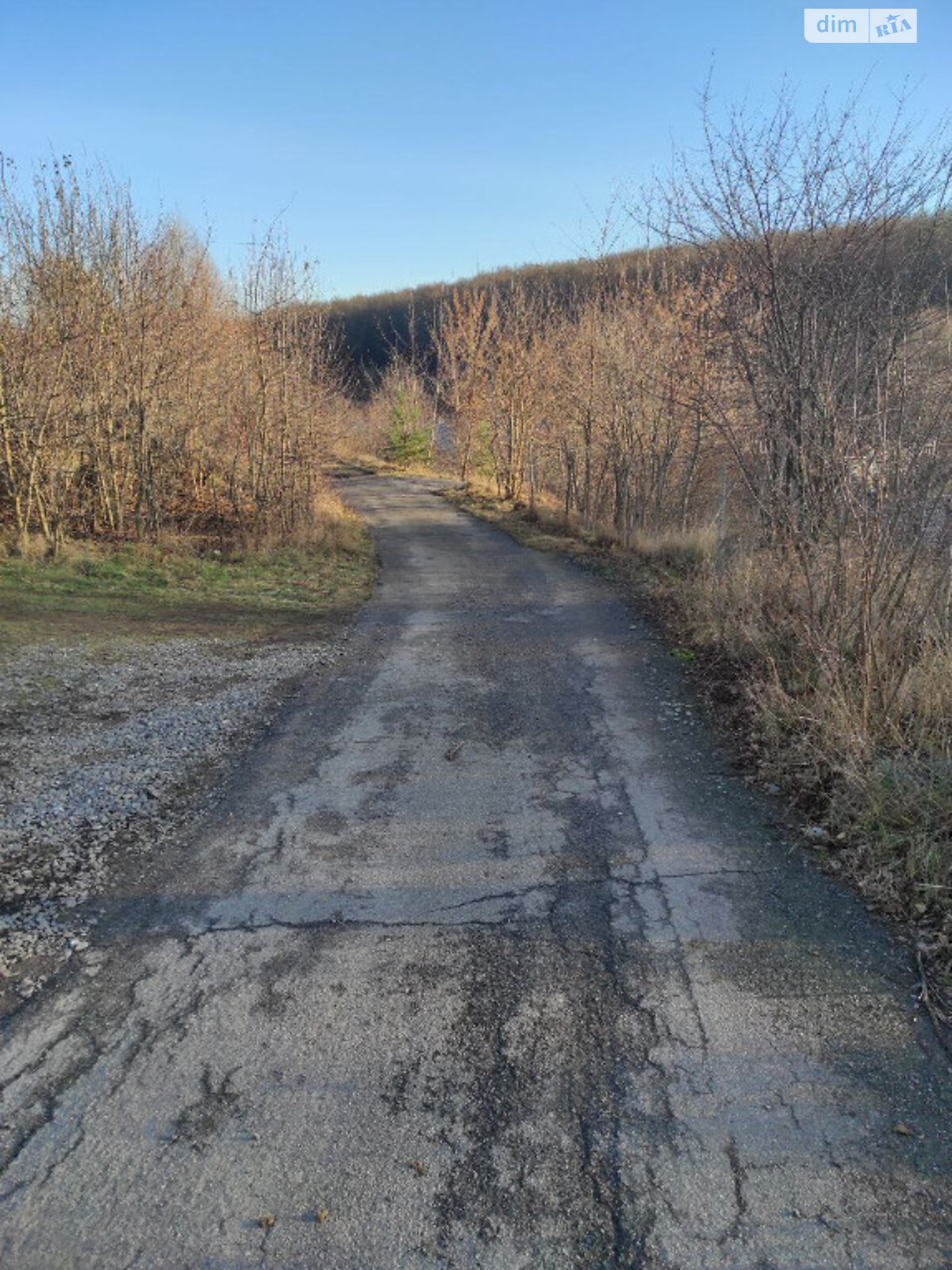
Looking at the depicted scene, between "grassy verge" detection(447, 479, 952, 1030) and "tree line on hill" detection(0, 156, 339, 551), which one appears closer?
"grassy verge" detection(447, 479, 952, 1030)

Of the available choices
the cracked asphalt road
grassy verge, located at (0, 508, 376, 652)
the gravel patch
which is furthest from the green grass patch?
the cracked asphalt road

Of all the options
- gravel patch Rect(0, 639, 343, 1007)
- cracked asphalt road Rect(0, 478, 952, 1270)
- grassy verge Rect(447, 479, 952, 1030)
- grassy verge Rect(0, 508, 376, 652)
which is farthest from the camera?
grassy verge Rect(0, 508, 376, 652)

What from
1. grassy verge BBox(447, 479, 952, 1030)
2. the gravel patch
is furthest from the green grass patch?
grassy verge BBox(447, 479, 952, 1030)

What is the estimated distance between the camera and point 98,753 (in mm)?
5641

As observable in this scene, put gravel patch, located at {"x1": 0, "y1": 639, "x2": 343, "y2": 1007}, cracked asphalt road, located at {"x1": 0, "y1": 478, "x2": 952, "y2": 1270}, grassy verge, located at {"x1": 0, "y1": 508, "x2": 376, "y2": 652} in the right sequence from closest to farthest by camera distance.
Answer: cracked asphalt road, located at {"x1": 0, "y1": 478, "x2": 952, "y2": 1270} < gravel patch, located at {"x1": 0, "y1": 639, "x2": 343, "y2": 1007} < grassy verge, located at {"x1": 0, "y1": 508, "x2": 376, "y2": 652}

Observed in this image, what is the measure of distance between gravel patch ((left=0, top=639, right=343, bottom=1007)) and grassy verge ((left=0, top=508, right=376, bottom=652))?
86 cm

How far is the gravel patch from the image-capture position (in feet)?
12.4

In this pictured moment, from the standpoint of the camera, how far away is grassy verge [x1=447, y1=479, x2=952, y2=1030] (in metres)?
3.66

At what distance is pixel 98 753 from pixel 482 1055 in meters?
3.82

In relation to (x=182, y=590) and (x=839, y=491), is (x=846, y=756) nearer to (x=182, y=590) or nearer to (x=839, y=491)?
(x=839, y=491)

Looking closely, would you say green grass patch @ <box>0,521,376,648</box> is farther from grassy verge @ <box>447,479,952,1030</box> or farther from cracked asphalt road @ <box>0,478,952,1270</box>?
cracked asphalt road @ <box>0,478,952,1270</box>

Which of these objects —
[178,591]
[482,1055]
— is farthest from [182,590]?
[482,1055]

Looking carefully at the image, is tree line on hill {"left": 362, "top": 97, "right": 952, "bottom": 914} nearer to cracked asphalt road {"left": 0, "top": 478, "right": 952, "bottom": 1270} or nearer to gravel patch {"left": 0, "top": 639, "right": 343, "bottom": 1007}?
cracked asphalt road {"left": 0, "top": 478, "right": 952, "bottom": 1270}

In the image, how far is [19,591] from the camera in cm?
1096
